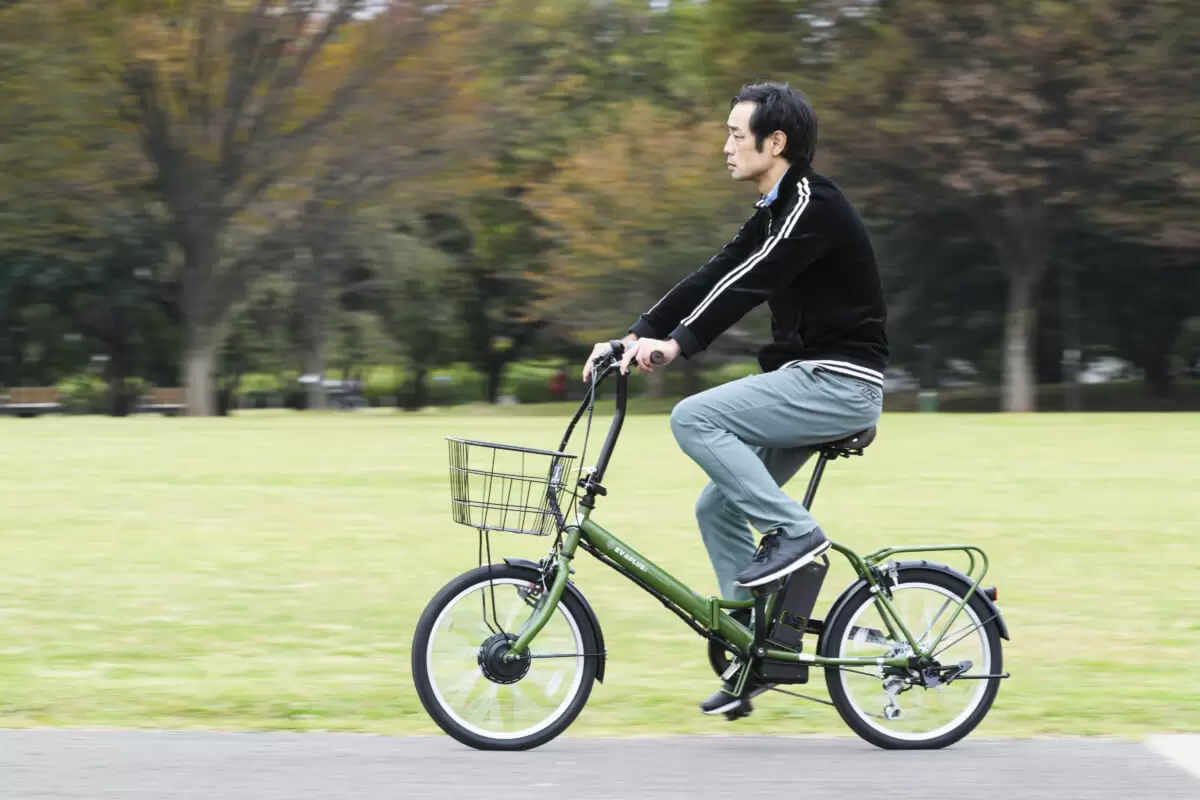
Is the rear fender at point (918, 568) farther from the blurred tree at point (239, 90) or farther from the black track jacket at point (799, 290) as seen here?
the blurred tree at point (239, 90)

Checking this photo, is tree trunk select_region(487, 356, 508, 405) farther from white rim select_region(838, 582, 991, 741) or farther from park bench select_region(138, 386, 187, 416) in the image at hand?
white rim select_region(838, 582, 991, 741)

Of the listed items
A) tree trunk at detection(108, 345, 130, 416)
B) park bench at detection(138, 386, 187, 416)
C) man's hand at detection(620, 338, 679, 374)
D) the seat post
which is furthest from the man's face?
tree trunk at detection(108, 345, 130, 416)

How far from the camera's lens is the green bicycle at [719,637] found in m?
5.10

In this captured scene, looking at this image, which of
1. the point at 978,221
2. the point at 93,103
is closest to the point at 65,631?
the point at 93,103

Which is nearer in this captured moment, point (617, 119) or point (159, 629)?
point (159, 629)

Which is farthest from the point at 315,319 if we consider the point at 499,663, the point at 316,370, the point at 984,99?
the point at 499,663

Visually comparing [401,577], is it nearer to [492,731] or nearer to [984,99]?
[492,731]

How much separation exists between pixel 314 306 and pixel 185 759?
38.4m

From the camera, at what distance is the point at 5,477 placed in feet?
48.4

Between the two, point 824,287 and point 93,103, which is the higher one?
point 93,103

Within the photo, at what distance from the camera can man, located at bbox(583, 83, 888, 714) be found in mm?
4988

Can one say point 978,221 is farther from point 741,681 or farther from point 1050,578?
point 741,681

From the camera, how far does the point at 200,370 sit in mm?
35656

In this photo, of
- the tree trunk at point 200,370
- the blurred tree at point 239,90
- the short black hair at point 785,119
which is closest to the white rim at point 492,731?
the short black hair at point 785,119
